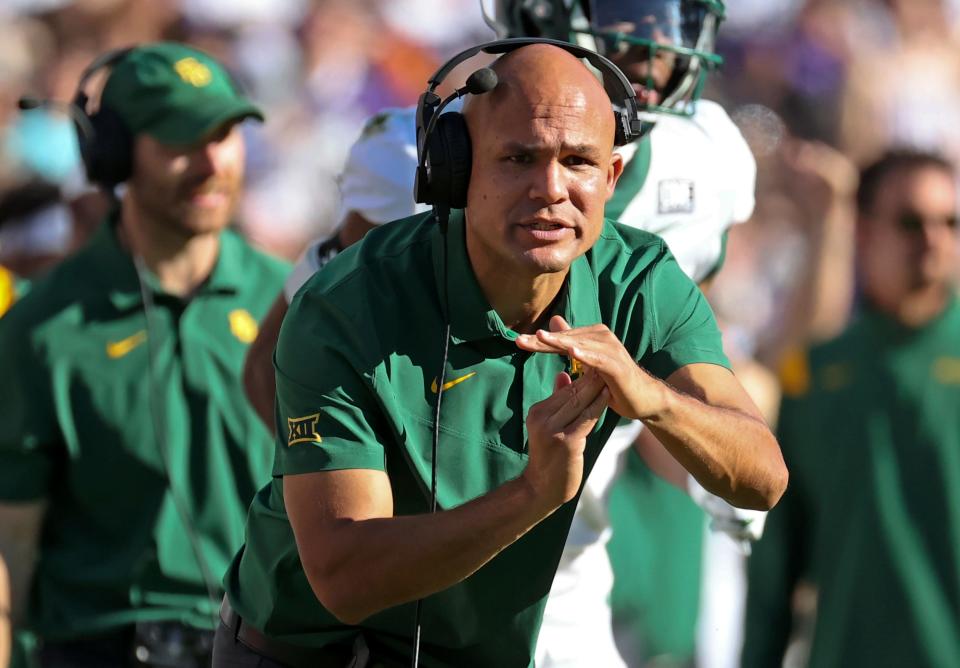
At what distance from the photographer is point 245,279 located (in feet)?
20.1

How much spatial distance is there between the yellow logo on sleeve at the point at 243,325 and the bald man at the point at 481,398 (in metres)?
2.21

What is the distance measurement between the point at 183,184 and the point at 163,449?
2.84 feet

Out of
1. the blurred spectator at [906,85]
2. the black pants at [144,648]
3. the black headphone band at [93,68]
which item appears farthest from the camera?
the blurred spectator at [906,85]

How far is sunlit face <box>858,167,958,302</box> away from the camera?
618cm

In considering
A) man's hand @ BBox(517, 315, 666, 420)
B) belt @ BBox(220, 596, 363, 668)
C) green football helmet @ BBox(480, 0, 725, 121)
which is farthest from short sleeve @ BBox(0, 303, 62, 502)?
man's hand @ BBox(517, 315, 666, 420)

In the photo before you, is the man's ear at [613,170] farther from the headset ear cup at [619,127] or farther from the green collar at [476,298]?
the green collar at [476,298]

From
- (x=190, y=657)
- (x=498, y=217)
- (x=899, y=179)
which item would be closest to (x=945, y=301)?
(x=899, y=179)

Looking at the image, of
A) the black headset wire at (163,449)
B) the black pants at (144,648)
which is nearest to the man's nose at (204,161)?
the black headset wire at (163,449)

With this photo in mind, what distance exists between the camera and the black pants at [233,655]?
385 cm

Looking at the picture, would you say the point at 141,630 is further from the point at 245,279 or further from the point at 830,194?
the point at 830,194

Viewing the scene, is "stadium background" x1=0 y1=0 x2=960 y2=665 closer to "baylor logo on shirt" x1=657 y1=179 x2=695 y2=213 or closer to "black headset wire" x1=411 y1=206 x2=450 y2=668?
"baylor logo on shirt" x1=657 y1=179 x2=695 y2=213

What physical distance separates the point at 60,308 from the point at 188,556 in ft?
2.79

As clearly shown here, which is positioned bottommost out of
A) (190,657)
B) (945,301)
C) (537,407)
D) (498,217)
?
(190,657)

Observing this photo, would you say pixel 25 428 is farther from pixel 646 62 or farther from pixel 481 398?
pixel 481 398
